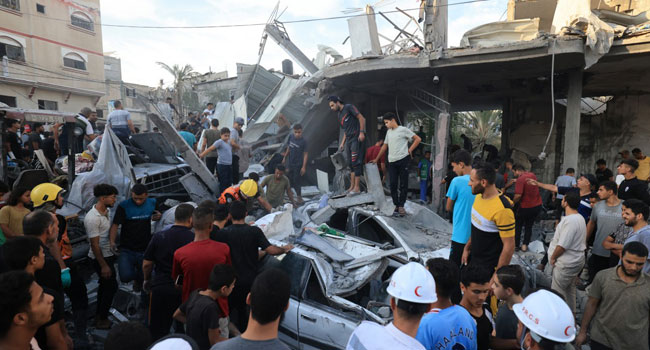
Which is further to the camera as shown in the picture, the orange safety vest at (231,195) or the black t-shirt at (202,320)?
the orange safety vest at (231,195)

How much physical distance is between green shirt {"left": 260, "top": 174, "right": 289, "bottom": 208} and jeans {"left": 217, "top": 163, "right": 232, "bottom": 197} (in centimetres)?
124

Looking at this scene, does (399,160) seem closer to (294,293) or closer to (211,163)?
(294,293)

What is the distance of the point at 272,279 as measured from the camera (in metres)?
1.68

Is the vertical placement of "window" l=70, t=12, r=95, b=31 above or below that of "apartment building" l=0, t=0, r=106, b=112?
above

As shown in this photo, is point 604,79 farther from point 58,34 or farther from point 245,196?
point 58,34

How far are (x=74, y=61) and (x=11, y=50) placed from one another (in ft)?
12.4

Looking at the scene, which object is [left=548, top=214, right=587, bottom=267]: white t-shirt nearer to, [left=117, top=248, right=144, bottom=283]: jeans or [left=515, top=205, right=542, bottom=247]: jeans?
[left=515, top=205, right=542, bottom=247]: jeans

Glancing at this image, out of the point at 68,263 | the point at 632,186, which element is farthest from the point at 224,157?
the point at 632,186

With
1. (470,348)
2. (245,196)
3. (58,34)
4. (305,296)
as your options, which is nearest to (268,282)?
(470,348)

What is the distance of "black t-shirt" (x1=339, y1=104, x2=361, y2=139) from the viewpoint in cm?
680

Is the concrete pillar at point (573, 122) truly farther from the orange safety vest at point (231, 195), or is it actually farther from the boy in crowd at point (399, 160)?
the orange safety vest at point (231, 195)

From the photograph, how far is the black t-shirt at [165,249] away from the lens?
3.09 meters

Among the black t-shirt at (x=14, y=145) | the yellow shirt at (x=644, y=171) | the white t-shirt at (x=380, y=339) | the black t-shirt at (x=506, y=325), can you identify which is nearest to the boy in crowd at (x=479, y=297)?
the black t-shirt at (x=506, y=325)

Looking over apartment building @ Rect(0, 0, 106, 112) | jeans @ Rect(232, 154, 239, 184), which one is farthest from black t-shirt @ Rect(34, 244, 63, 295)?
apartment building @ Rect(0, 0, 106, 112)
